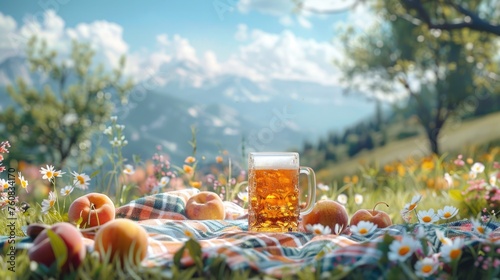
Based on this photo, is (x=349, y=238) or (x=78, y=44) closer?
(x=349, y=238)

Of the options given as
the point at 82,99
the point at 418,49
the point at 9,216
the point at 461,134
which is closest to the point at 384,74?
the point at 418,49

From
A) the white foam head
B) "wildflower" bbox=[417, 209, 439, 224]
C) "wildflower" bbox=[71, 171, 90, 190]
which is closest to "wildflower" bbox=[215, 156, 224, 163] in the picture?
"wildflower" bbox=[71, 171, 90, 190]

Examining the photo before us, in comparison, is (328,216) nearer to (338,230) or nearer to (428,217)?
(338,230)

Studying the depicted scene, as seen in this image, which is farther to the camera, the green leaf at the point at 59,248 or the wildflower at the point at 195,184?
the wildflower at the point at 195,184

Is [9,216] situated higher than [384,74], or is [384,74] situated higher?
[384,74]

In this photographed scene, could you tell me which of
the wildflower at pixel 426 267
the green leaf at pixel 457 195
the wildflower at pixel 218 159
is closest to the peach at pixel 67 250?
the wildflower at pixel 426 267

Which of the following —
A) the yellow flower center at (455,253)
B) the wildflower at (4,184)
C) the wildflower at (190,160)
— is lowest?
the yellow flower center at (455,253)

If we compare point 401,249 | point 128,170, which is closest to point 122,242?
point 401,249

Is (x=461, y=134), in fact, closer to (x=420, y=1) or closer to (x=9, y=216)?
(x=420, y=1)

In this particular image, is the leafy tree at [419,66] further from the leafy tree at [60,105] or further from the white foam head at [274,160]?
the white foam head at [274,160]
